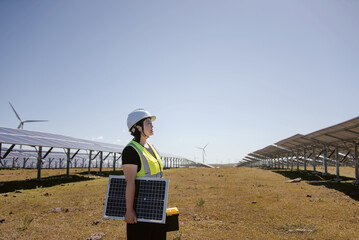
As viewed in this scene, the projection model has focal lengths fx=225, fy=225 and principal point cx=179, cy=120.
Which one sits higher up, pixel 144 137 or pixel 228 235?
pixel 144 137

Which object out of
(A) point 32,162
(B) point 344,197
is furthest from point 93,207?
(A) point 32,162

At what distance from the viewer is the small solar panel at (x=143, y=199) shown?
2.93 m

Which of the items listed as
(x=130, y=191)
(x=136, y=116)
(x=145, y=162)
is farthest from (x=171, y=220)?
(x=136, y=116)

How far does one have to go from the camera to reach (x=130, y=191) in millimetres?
2936

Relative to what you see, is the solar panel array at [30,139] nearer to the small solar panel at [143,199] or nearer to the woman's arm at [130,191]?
the small solar panel at [143,199]

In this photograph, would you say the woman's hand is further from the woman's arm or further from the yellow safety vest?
the yellow safety vest

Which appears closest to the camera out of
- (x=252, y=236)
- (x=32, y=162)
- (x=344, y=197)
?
(x=252, y=236)

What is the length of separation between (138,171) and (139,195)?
1.06ft

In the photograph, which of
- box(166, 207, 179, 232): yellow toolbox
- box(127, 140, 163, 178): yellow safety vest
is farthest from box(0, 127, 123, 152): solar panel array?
box(166, 207, 179, 232): yellow toolbox

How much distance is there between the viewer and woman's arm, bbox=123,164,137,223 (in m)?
2.92

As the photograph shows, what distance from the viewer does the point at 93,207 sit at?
1035 centimetres

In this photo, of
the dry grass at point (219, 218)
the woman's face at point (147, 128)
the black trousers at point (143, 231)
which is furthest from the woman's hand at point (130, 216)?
the dry grass at point (219, 218)

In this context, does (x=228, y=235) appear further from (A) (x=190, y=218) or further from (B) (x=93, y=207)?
(B) (x=93, y=207)

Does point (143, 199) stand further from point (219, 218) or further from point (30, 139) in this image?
point (30, 139)
